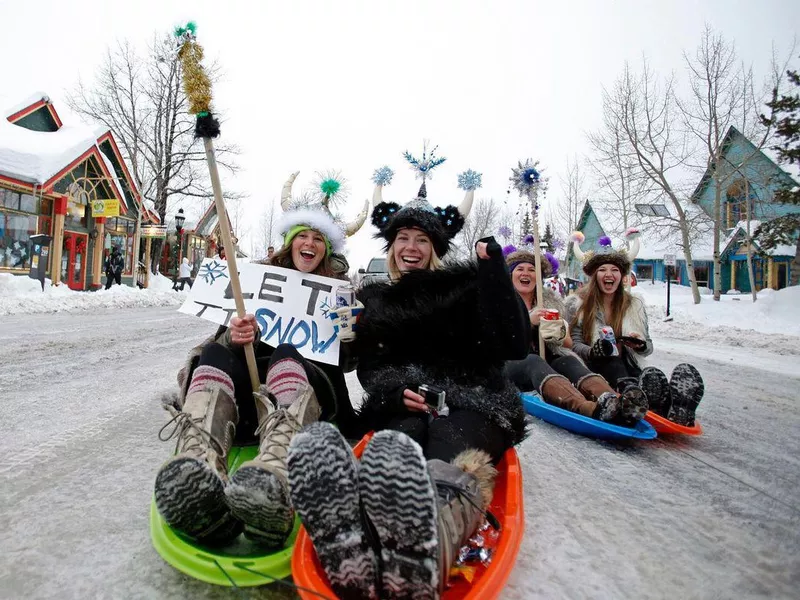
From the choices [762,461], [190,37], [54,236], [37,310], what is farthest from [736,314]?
[54,236]

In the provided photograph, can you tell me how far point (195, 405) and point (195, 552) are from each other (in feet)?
1.96

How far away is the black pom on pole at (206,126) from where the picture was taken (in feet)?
6.48

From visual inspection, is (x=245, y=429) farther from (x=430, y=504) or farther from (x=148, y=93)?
(x=148, y=93)

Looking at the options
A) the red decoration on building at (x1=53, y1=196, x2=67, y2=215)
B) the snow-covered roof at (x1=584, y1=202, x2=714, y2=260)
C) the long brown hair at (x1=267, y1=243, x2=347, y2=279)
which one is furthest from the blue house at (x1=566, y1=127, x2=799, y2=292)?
the red decoration on building at (x1=53, y1=196, x2=67, y2=215)

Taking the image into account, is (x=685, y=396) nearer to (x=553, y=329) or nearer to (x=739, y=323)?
(x=553, y=329)

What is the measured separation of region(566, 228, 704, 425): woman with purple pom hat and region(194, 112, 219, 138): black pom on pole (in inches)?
108

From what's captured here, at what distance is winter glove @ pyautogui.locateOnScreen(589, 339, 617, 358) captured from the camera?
11.6 ft

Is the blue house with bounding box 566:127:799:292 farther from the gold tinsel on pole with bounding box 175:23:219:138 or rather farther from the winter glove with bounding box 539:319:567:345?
the gold tinsel on pole with bounding box 175:23:219:138

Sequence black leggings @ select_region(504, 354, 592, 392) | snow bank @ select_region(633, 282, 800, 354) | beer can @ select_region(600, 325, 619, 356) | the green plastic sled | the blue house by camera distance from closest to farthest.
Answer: the green plastic sled, black leggings @ select_region(504, 354, 592, 392), beer can @ select_region(600, 325, 619, 356), snow bank @ select_region(633, 282, 800, 354), the blue house

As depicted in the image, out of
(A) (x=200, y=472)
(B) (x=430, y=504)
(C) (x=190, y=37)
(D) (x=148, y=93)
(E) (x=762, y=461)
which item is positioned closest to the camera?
(B) (x=430, y=504)

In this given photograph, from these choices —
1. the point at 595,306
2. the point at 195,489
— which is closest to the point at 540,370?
the point at 595,306

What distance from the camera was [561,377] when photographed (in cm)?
324

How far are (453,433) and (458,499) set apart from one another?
1.33 ft

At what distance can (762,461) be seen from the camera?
271cm
